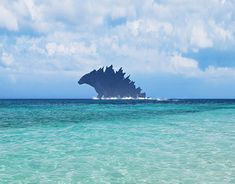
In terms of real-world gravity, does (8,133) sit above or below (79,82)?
below

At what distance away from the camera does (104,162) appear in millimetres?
15141

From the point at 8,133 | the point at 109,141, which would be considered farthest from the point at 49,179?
the point at 8,133

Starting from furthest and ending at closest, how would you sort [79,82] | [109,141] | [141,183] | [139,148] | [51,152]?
[79,82] → [109,141] → [139,148] → [51,152] → [141,183]

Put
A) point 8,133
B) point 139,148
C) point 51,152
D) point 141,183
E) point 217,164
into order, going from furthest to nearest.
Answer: point 8,133
point 139,148
point 51,152
point 217,164
point 141,183

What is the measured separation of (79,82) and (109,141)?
584ft

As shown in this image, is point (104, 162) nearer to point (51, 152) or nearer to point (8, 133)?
point (51, 152)

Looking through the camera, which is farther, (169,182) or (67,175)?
(67,175)

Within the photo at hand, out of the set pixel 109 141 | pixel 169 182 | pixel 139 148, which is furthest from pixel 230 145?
pixel 169 182

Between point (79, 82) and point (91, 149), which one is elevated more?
point (79, 82)

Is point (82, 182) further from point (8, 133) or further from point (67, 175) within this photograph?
point (8, 133)

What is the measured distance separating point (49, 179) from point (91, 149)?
636cm

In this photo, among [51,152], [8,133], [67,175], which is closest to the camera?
[67,175]

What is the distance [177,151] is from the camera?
17766mm

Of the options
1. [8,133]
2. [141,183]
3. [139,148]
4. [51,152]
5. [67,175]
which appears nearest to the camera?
[141,183]
